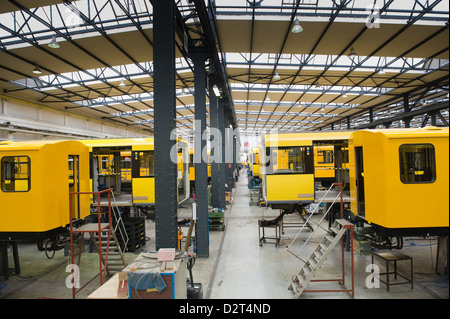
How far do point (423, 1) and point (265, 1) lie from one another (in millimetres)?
4805

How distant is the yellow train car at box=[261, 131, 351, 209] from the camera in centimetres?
838

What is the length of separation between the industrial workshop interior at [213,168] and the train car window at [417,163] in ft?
0.09

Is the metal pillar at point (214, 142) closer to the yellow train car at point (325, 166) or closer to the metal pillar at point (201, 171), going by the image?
the metal pillar at point (201, 171)

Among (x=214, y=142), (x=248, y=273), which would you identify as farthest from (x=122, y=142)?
(x=248, y=273)

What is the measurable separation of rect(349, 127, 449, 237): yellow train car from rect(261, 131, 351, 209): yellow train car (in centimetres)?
350

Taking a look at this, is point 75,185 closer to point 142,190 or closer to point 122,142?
point 142,190

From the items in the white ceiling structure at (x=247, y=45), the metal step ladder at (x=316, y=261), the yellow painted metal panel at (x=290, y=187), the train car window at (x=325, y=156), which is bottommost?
the metal step ladder at (x=316, y=261)

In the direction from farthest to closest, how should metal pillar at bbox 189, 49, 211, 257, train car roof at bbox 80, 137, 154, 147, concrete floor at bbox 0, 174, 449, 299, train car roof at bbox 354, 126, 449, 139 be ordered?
1. train car roof at bbox 80, 137, 154, 147
2. metal pillar at bbox 189, 49, 211, 257
3. concrete floor at bbox 0, 174, 449, 299
4. train car roof at bbox 354, 126, 449, 139

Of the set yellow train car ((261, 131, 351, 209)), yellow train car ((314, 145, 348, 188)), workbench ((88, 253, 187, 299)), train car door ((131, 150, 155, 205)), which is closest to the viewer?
workbench ((88, 253, 187, 299))

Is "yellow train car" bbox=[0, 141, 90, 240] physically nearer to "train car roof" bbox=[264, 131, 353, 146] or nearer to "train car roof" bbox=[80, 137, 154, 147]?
"train car roof" bbox=[80, 137, 154, 147]

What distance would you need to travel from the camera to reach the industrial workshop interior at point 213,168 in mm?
4484

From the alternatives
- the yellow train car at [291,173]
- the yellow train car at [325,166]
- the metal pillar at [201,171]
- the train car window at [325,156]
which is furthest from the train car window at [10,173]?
the train car window at [325,156]

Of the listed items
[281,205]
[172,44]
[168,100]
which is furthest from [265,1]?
[281,205]

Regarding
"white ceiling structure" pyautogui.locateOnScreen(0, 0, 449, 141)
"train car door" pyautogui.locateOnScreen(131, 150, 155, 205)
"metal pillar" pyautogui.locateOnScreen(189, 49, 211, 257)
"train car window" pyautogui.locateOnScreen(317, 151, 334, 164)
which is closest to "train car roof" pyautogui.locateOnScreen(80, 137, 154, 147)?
"train car door" pyautogui.locateOnScreen(131, 150, 155, 205)
